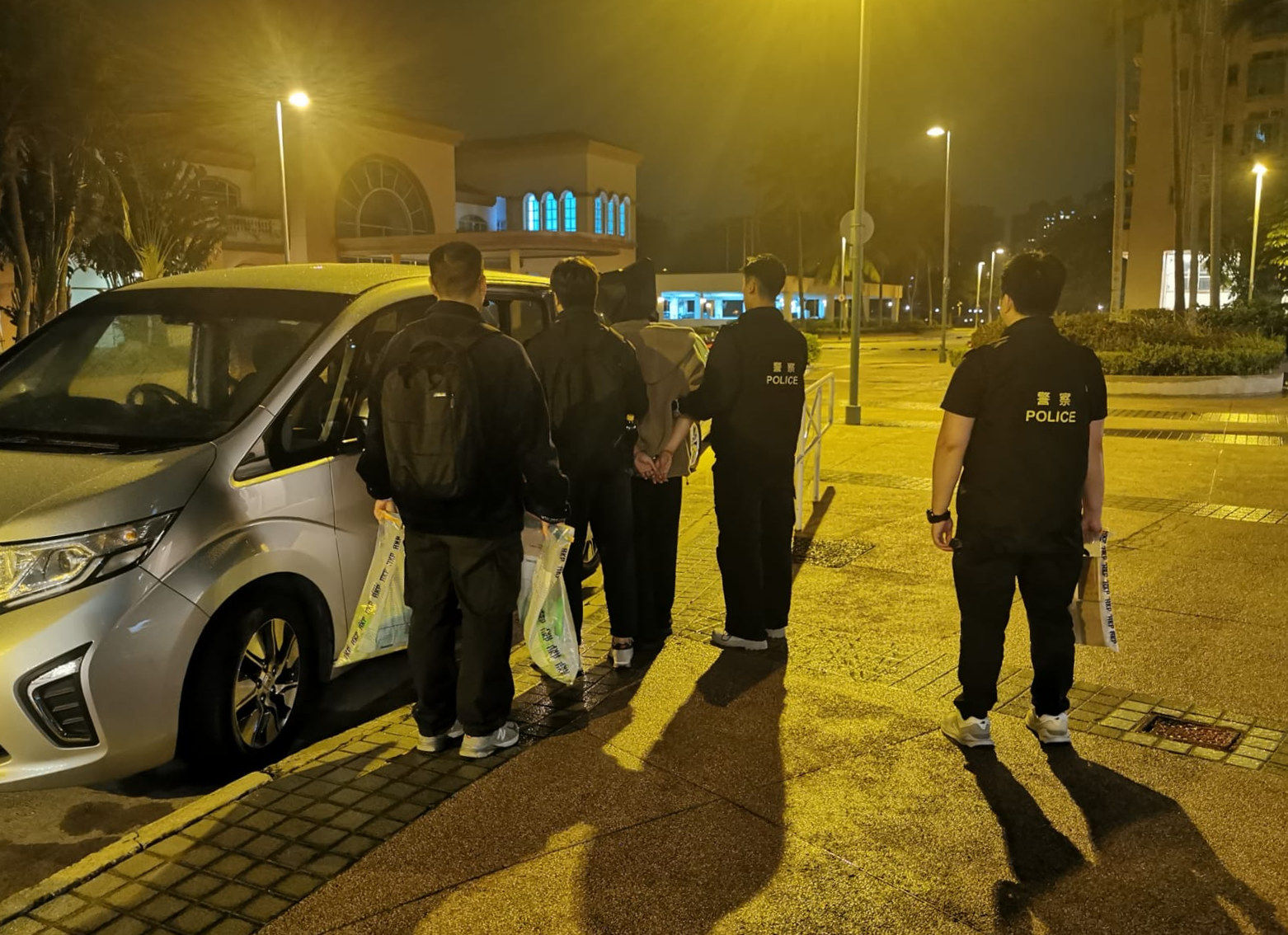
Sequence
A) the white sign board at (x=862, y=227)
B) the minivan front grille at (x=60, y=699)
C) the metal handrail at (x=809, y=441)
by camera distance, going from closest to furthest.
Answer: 1. the minivan front grille at (x=60, y=699)
2. the metal handrail at (x=809, y=441)
3. the white sign board at (x=862, y=227)

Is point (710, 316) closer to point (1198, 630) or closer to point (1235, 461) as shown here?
point (1235, 461)

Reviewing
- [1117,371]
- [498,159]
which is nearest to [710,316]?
[498,159]

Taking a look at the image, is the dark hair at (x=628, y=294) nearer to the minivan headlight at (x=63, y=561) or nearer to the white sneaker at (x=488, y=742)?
the white sneaker at (x=488, y=742)

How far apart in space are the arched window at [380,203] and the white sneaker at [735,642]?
41399 mm

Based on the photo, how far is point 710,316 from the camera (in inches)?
3147

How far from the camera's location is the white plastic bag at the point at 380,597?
4.41 metres

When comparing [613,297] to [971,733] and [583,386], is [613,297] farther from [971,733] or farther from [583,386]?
[971,733]

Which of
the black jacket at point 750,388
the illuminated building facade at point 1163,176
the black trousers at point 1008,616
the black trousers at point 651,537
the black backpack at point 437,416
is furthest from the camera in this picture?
the illuminated building facade at point 1163,176

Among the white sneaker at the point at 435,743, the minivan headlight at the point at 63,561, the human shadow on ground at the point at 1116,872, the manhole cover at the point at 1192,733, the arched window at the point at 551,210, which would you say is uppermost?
the arched window at the point at 551,210

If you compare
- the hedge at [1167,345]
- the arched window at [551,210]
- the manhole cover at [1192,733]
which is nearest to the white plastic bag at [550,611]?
the manhole cover at [1192,733]

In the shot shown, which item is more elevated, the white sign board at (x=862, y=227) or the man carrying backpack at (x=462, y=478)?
the white sign board at (x=862, y=227)

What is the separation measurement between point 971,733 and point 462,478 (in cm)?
226

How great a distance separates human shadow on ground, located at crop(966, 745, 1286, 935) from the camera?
3176 millimetres

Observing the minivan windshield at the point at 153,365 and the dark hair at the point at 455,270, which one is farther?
the minivan windshield at the point at 153,365
